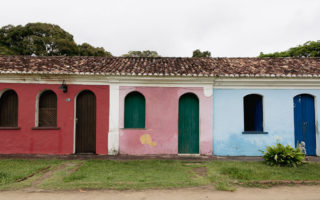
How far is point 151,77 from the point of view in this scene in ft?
23.6

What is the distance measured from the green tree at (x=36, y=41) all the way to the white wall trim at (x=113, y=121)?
17669 mm

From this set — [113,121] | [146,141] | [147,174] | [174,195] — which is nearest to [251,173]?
[174,195]

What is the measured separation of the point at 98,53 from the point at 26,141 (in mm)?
18336

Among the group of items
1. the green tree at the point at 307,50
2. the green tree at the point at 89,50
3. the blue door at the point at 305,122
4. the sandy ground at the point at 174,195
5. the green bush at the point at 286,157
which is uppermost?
the green tree at the point at 89,50

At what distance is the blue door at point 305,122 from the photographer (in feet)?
24.4

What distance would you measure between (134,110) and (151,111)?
0.69 meters

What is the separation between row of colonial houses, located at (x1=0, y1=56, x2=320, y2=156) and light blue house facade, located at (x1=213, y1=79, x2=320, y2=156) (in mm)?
37

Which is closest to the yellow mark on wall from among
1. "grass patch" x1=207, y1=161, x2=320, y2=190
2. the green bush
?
"grass patch" x1=207, y1=161, x2=320, y2=190

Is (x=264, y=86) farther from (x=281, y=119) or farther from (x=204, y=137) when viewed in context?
(x=204, y=137)

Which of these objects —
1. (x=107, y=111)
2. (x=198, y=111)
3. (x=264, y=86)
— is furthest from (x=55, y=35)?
(x=264, y=86)

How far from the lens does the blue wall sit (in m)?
7.37

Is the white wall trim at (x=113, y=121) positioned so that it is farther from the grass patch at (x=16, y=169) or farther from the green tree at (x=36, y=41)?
the green tree at (x=36, y=41)

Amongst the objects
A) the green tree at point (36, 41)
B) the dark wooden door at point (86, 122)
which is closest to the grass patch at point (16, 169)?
the dark wooden door at point (86, 122)

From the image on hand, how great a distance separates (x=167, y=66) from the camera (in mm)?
8148
